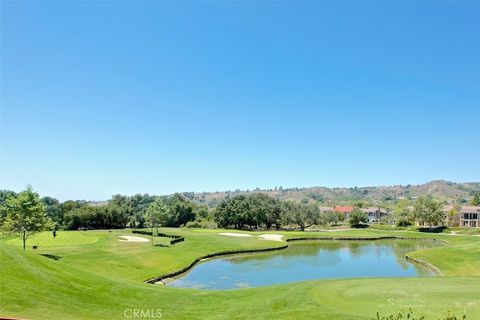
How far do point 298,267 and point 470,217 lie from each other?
3780 inches

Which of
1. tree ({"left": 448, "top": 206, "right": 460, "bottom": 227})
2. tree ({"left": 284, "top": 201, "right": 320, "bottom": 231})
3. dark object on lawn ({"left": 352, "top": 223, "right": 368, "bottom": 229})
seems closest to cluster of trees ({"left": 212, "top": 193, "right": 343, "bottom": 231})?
tree ({"left": 284, "top": 201, "right": 320, "bottom": 231})

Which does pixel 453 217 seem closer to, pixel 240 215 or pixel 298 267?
pixel 240 215

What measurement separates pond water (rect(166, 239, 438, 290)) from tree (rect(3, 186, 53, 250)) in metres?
17.5

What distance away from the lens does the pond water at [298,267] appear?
3744 cm

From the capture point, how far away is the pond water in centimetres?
3744

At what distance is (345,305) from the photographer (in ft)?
61.2

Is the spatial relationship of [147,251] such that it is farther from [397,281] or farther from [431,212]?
[431,212]

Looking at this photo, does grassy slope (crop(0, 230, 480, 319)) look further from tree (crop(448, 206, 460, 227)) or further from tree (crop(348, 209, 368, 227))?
tree (crop(448, 206, 460, 227))

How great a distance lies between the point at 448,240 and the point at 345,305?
67909 millimetres

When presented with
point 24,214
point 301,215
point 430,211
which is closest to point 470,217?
point 430,211

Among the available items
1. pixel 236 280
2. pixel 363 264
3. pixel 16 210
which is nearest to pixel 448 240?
pixel 363 264

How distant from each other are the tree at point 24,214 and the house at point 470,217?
11731 centimetres

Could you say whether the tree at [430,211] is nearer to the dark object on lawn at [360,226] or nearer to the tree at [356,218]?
the dark object on lawn at [360,226]

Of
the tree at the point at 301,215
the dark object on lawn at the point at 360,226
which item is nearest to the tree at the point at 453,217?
the dark object on lawn at the point at 360,226
